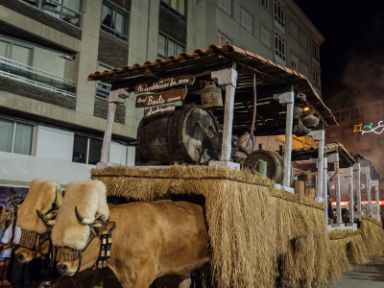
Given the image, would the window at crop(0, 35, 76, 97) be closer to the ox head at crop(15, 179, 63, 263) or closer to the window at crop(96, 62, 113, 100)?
the window at crop(96, 62, 113, 100)

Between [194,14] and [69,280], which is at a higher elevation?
[194,14]

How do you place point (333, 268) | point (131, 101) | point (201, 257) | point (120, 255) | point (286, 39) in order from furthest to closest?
point (286, 39) → point (131, 101) → point (333, 268) → point (201, 257) → point (120, 255)

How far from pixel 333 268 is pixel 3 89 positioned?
13.1 m


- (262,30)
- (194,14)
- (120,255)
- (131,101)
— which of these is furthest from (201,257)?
(262,30)

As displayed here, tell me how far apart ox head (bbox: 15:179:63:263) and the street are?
7895 millimetres

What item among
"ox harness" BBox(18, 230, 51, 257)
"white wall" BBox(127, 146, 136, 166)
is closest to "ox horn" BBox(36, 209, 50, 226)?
"ox harness" BBox(18, 230, 51, 257)

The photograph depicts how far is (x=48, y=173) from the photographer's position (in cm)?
1459

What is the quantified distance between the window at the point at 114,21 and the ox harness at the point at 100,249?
17468 millimetres

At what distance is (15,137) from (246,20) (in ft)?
67.1

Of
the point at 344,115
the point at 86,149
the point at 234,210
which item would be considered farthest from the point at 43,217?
the point at 344,115

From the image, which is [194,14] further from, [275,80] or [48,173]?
[275,80]

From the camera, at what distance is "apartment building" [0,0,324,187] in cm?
1553

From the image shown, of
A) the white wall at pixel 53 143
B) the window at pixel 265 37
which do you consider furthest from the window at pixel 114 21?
the window at pixel 265 37

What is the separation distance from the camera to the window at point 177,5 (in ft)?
78.0
